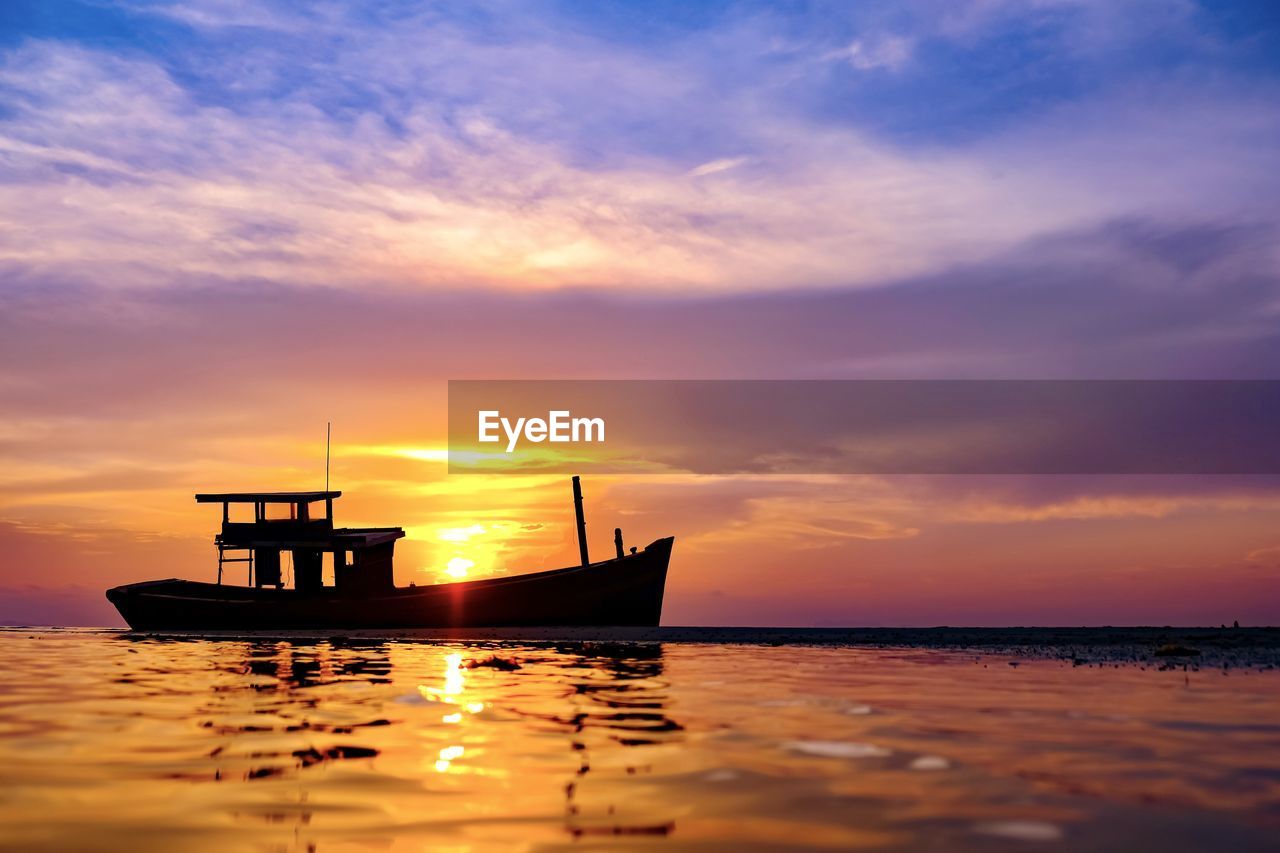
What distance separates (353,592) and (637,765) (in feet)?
126

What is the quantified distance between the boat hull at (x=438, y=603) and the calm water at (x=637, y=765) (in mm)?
28504

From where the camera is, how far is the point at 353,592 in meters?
43.9

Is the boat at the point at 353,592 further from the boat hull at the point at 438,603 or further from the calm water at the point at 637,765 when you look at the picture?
the calm water at the point at 637,765

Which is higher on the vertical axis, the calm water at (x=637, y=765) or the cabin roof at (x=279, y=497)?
the cabin roof at (x=279, y=497)

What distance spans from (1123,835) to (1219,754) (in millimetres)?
3543

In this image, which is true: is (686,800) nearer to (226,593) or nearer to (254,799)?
(254,799)

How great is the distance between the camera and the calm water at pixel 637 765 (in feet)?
18.1

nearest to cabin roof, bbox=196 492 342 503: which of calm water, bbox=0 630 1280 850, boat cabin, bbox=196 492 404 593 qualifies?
boat cabin, bbox=196 492 404 593

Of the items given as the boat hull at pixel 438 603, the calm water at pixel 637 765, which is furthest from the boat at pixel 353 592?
the calm water at pixel 637 765

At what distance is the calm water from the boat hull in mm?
28504

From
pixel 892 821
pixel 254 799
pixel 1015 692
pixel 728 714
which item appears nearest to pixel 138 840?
pixel 254 799

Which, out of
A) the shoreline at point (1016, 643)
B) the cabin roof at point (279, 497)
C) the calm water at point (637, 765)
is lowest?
the shoreline at point (1016, 643)

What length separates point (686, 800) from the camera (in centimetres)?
640

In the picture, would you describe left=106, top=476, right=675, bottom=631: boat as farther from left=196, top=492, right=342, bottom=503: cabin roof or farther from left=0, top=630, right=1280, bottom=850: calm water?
left=0, top=630, right=1280, bottom=850: calm water
